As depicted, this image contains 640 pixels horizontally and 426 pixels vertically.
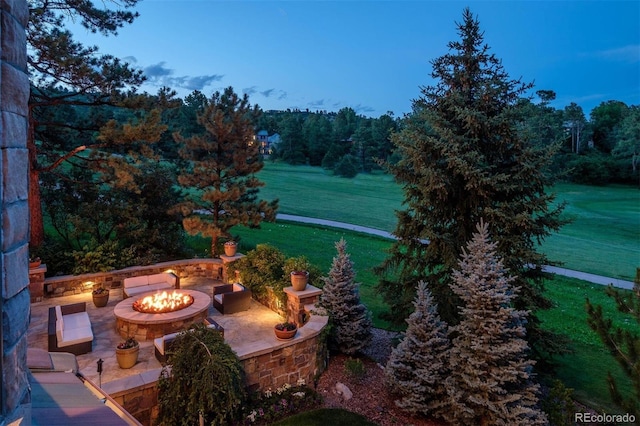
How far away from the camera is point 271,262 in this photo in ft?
30.2

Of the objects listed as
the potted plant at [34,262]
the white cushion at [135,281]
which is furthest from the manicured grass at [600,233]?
the potted plant at [34,262]

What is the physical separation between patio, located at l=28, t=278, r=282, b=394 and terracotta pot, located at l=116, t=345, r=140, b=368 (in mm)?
92

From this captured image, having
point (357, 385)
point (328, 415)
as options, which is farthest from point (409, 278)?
point (328, 415)

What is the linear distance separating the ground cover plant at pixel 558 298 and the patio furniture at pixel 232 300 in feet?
9.37

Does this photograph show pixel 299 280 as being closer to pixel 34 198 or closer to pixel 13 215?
pixel 13 215

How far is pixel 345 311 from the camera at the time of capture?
705 centimetres

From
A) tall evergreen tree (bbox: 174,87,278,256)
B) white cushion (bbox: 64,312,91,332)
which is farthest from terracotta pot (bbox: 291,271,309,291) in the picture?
tall evergreen tree (bbox: 174,87,278,256)

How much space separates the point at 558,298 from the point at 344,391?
9.36 meters

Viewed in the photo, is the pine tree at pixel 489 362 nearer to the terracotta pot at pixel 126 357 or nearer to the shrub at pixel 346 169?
the terracotta pot at pixel 126 357

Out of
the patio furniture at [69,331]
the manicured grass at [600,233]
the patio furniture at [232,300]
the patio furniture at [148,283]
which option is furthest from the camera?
the manicured grass at [600,233]

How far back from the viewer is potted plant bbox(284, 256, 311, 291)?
24.0 ft

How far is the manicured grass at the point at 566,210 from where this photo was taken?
1806 cm

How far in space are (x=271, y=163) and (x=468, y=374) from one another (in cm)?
4773

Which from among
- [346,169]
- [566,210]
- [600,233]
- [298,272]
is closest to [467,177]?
[298,272]
